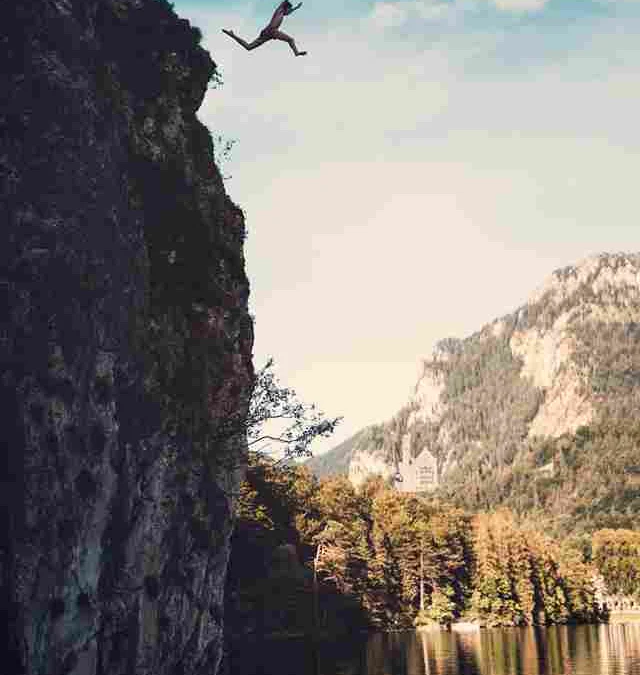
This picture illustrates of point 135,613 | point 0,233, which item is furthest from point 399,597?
point 0,233

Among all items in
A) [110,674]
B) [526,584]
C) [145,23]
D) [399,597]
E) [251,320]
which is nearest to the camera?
[110,674]

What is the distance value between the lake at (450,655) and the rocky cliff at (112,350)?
37.5 m

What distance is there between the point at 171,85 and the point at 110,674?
82.2 ft

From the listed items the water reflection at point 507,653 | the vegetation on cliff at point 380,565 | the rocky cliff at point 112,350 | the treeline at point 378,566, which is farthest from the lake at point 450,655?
the rocky cliff at point 112,350

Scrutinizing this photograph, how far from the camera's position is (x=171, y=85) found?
4281 cm

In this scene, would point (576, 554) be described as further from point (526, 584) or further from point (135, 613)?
point (135, 613)

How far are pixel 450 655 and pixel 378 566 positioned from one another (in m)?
39.8

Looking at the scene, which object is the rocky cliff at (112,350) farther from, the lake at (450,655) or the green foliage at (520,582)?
the green foliage at (520,582)

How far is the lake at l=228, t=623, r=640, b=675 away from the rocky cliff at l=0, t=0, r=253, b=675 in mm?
37531

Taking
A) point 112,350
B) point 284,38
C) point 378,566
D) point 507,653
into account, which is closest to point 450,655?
point 507,653

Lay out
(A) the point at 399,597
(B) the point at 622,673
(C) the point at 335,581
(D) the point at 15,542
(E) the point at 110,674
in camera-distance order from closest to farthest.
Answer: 1. (D) the point at 15,542
2. (E) the point at 110,674
3. (B) the point at 622,673
4. (C) the point at 335,581
5. (A) the point at 399,597

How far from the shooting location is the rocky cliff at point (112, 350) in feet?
98.6

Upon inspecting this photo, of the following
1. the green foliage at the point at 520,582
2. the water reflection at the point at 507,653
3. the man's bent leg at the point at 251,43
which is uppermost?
the man's bent leg at the point at 251,43

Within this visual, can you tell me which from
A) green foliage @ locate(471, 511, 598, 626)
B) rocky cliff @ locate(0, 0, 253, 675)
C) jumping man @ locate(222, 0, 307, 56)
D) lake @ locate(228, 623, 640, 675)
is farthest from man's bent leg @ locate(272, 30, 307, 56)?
green foliage @ locate(471, 511, 598, 626)
